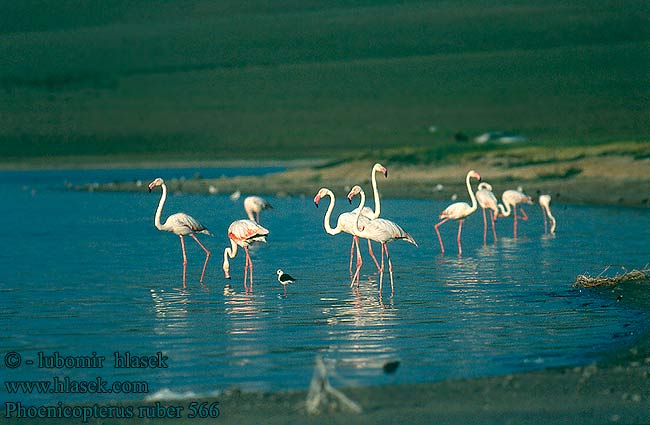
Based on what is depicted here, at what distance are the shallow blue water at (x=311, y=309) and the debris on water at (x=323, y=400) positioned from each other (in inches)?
32.7

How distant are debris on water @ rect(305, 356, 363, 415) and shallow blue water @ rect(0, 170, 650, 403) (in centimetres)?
83

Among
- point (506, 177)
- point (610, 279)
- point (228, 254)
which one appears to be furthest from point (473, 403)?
point (506, 177)

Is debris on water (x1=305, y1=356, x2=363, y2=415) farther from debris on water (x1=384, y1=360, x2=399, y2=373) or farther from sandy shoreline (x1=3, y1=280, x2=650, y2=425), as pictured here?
debris on water (x1=384, y1=360, x2=399, y2=373)

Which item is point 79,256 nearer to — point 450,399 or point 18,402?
point 18,402

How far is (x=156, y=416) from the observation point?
8367 millimetres

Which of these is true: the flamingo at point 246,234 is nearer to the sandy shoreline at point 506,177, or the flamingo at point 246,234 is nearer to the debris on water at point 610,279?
the debris on water at point 610,279

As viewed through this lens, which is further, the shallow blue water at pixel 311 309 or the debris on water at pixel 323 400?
the shallow blue water at pixel 311 309

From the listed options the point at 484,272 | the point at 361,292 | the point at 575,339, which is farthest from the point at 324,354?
the point at 484,272

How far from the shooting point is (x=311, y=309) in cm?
1367

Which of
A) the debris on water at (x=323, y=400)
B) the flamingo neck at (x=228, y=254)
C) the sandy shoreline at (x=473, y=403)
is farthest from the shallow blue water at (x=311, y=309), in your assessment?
the debris on water at (x=323, y=400)

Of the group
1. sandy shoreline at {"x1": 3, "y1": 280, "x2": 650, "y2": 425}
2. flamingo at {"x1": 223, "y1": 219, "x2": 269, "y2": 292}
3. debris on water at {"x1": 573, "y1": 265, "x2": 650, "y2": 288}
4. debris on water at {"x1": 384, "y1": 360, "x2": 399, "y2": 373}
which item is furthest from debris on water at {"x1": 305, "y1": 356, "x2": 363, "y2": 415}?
flamingo at {"x1": 223, "y1": 219, "x2": 269, "y2": 292}

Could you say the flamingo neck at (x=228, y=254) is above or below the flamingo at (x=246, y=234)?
below

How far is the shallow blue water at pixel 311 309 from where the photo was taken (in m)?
10.2

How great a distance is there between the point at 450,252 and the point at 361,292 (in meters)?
5.86
